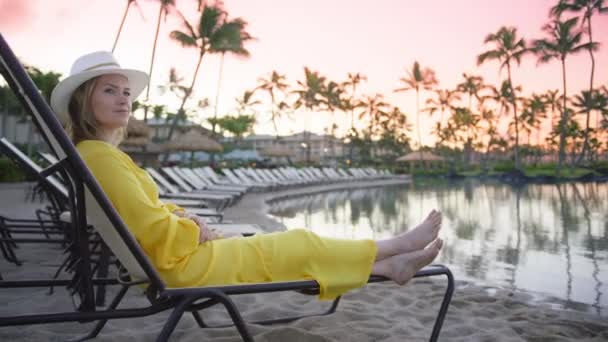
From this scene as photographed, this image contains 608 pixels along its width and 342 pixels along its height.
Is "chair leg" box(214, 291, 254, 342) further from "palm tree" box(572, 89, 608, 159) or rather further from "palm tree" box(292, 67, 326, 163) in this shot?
"palm tree" box(572, 89, 608, 159)

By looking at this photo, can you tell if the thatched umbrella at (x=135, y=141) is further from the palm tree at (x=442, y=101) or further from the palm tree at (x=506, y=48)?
the palm tree at (x=442, y=101)

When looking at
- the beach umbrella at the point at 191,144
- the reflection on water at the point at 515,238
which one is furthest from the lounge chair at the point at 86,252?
the beach umbrella at the point at 191,144

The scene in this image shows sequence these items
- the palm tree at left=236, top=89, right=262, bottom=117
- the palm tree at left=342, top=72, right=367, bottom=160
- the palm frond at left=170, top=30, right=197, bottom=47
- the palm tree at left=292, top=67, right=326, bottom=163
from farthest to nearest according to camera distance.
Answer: the palm tree at left=236, top=89, right=262, bottom=117, the palm tree at left=342, top=72, right=367, bottom=160, the palm tree at left=292, top=67, right=326, bottom=163, the palm frond at left=170, top=30, right=197, bottom=47

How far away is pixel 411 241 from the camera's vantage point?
5.34 ft

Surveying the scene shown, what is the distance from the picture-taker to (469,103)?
4794 cm

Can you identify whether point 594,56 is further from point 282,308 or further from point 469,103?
point 282,308

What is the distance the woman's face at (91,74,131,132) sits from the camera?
1.53m

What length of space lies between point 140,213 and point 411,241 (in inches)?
36.2

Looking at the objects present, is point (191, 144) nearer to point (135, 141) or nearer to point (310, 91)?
point (135, 141)

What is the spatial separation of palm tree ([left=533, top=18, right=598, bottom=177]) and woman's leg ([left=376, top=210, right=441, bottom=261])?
31736mm

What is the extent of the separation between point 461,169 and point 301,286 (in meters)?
40.7

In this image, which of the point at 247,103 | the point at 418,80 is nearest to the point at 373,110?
the point at 418,80

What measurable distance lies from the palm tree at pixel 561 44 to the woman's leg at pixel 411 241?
31.7 m

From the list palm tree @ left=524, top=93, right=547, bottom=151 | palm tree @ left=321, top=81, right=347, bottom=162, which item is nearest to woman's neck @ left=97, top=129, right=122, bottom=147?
palm tree @ left=321, top=81, right=347, bottom=162
